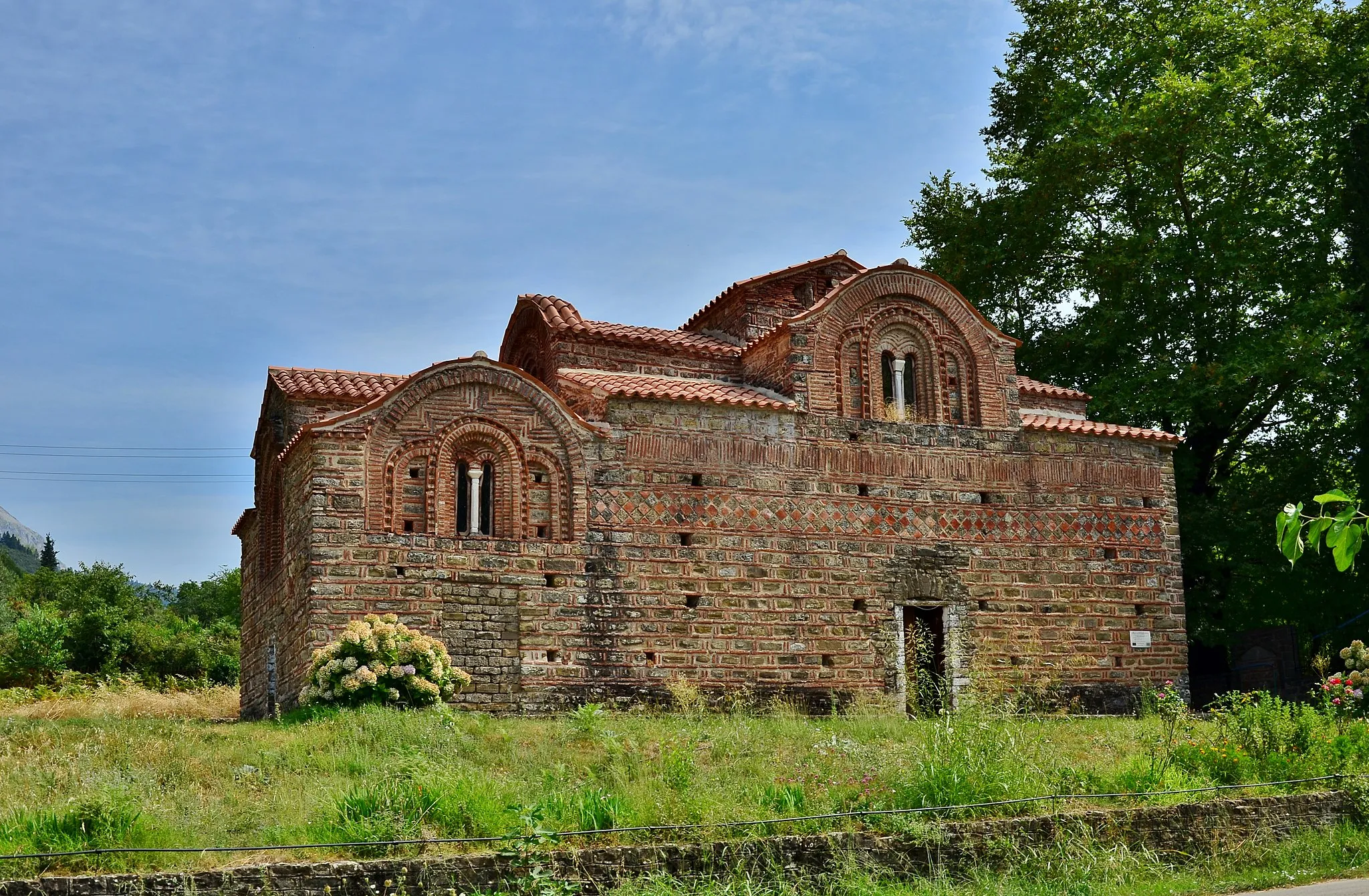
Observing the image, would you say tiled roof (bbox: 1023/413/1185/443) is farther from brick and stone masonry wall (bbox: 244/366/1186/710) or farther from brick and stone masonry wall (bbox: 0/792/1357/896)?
brick and stone masonry wall (bbox: 0/792/1357/896)

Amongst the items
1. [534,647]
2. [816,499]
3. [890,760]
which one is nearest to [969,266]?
[816,499]

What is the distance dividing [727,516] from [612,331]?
379cm

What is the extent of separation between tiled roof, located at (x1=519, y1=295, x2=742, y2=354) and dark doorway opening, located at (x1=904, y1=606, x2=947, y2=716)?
4982 millimetres

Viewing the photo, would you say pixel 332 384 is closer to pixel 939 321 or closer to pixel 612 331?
pixel 612 331

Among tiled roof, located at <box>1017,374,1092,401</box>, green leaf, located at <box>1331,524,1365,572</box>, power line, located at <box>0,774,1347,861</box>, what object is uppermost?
tiled roof, located at <box>1017,374,1092,401</box>

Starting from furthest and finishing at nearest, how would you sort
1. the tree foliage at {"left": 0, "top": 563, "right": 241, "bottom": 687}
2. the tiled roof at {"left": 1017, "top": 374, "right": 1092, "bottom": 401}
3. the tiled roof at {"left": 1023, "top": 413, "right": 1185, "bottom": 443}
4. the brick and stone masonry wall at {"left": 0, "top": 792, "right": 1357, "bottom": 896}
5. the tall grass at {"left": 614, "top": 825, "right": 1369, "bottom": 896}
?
the tree foliage at {"left": 0, "top": 563, "right": 241, "bottom": 687}, the tiled roof at {"left": 1017, "top": 374, "right": 1092, "bottom": 401}, the tiled roof at {"left": 1023, "top": 413, "right": 1185, "bottom": 443}, the tall grass at {"left": 614, "top": 825, "right": 1369, "bottom": 896}, the brick and stone masonry wall at {"left": 0, "top": 792, "right": 1357, "bottom": 896}

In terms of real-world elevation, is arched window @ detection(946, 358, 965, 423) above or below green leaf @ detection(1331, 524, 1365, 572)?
above

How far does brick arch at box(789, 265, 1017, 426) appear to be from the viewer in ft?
62.1

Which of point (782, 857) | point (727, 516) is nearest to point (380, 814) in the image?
point (782, 857)

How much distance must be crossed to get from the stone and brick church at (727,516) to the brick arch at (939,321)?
4 centimetres

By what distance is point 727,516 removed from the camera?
58.2ft

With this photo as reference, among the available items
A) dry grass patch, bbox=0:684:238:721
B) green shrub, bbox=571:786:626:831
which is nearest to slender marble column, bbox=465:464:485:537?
dry grass patch, bbox=0:684:238:721

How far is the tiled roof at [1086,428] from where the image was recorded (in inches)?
763

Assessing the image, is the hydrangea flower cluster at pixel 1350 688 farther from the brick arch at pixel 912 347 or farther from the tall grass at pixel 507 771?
the brick arch at pixel 912 347
